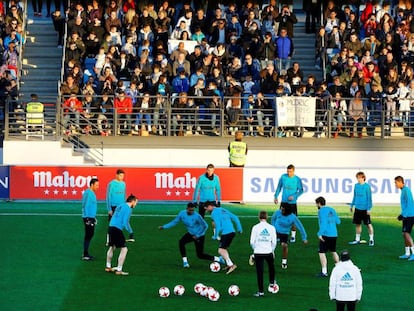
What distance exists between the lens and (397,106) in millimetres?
39562

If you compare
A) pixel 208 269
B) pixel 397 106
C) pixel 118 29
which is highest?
pixel 118 29

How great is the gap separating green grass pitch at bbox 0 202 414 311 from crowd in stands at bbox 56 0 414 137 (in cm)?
550

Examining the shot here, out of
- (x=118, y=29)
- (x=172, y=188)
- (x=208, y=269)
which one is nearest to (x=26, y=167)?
(x=172, y=188)

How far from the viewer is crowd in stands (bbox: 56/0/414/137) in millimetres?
39094

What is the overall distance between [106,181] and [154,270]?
939 centimetres

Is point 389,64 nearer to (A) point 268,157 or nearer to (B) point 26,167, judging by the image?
(A) point 268,157

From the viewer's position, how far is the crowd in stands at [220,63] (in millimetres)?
39094

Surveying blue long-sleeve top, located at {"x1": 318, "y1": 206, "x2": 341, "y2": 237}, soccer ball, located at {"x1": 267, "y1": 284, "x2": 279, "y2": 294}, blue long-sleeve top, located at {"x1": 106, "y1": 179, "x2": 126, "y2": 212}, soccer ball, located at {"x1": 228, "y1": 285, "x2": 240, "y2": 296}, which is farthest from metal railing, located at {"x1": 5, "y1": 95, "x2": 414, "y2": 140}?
soccer ball, located at {"x1": 228, "y1": 285, "x2": 240, "y2": 296}

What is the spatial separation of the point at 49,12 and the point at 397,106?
44.9ft

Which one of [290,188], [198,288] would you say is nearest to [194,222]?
[198,288]

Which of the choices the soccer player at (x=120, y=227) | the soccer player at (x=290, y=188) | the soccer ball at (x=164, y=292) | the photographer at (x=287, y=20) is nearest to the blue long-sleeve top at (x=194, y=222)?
the soccer player at (x=120, y=227)

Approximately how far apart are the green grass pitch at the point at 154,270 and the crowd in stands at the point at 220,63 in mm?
5503

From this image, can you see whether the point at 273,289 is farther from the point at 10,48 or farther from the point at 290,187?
the point at 10,48

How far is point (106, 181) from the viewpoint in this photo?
3541 cm
